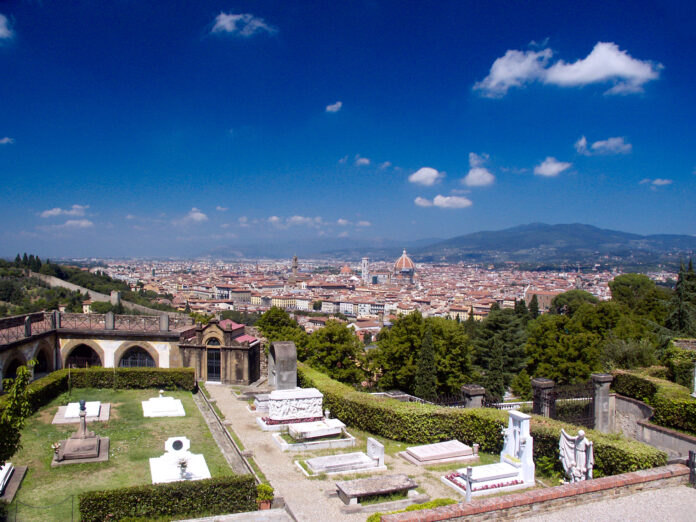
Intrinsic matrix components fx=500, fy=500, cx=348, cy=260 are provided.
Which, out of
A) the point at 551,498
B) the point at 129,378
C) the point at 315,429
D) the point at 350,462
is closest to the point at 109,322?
the point at 129,378

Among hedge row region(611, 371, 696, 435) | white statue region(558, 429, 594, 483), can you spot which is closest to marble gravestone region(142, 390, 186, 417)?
white statue region(558, 429, 594, 483)

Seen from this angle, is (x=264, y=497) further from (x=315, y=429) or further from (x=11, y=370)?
(x=11, y=370)

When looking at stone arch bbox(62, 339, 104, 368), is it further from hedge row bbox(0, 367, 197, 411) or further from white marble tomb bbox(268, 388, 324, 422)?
white marble tomb bbox(268, 388, 324, 422)

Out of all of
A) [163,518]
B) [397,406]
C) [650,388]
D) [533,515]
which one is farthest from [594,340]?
[163,518]

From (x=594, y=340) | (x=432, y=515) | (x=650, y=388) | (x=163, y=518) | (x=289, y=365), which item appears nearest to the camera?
(x=432, y=515)

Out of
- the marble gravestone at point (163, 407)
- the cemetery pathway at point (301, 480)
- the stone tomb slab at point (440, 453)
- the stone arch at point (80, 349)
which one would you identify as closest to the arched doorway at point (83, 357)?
the stone arch at point (80, 349)

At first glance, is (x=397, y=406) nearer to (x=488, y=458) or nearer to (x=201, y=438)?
(x=488, y=458)

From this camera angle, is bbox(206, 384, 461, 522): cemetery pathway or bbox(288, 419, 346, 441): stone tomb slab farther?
bbox(288, 419, 346, 441): stone tomb slab

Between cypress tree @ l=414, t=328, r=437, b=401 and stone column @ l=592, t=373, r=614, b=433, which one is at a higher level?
stone column @ l=592, t=373, r=614, b=433
